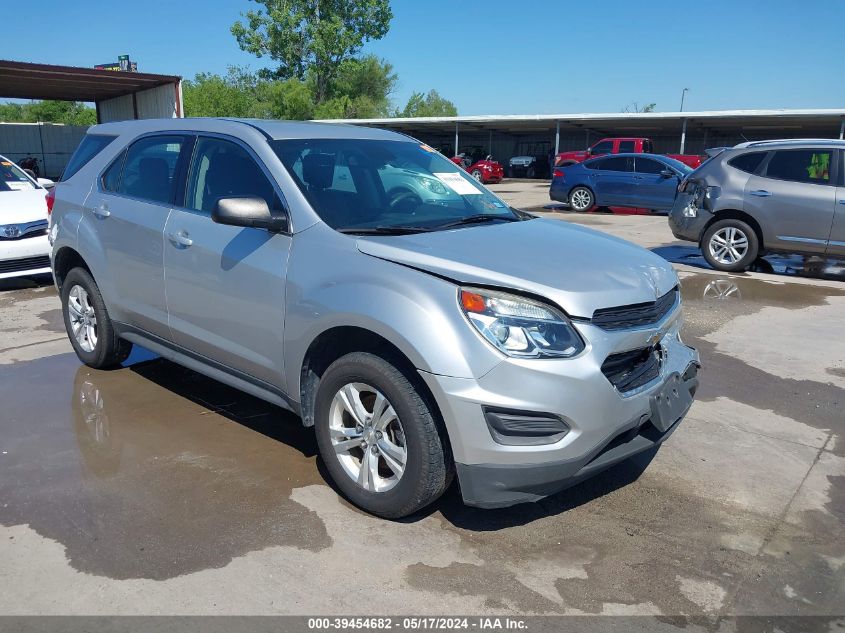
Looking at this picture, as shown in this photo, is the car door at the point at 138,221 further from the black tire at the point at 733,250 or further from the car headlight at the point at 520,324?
the black tire at the point at 733,250

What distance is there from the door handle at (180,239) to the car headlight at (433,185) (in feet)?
4.45

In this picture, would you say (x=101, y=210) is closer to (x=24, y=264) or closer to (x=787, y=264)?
(x=24, y=264)

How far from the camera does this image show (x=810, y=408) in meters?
4.85

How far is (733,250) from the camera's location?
9602 mm

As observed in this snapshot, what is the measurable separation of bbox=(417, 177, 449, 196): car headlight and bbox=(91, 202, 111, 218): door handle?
7.09 feet

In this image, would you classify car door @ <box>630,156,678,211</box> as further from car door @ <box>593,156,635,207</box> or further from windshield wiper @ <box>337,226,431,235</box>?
windshield wiper @ <box>337,226,431,235</box>

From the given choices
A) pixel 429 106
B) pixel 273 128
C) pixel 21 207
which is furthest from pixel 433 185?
pixel 429 106

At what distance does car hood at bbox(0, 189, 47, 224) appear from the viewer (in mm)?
8109

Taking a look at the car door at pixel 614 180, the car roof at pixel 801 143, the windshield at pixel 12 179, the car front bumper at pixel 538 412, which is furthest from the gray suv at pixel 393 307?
the car door at pixel 614 180

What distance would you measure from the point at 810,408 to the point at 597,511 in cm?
228

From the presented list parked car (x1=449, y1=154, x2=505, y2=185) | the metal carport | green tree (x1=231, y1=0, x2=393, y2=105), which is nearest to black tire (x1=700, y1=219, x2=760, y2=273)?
the metal carport

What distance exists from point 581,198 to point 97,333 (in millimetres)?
15491

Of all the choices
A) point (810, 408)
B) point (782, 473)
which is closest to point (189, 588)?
point (782, 473)

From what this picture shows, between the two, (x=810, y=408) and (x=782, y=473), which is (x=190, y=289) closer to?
(x=782, y=473)
